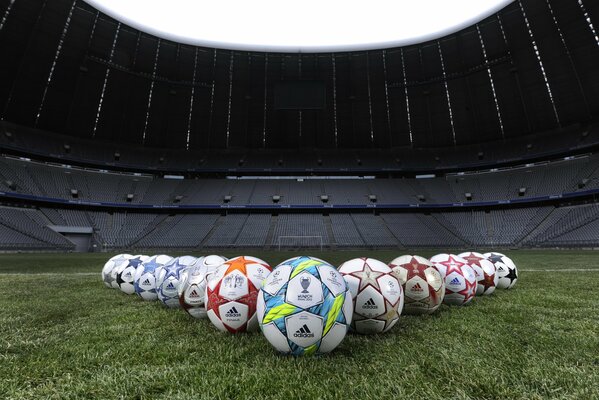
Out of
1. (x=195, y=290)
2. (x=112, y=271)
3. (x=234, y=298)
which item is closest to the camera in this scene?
(x=234, y=298)

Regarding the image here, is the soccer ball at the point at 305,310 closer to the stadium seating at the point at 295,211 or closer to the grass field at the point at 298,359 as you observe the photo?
the grass field at the point at 298,359

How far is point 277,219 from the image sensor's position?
45031 mm

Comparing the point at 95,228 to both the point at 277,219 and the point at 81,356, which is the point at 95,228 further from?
the point at 81,356

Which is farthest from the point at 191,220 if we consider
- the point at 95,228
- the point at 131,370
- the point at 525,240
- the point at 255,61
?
the point at 131,370

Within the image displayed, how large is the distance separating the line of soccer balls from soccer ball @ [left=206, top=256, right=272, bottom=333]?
0.01 m

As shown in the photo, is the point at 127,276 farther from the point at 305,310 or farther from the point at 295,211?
the point at 295,211

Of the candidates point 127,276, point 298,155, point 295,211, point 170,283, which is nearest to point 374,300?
point 170,283

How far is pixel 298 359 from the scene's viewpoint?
3680 millimetres

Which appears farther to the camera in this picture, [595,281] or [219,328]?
[595,281]

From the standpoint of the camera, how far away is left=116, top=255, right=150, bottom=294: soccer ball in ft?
27.9

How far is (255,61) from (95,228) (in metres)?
28.3

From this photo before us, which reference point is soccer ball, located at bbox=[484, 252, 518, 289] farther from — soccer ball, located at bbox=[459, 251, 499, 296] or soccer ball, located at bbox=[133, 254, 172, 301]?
soccer ball, located at bbox=[133, 254, 172, 301]

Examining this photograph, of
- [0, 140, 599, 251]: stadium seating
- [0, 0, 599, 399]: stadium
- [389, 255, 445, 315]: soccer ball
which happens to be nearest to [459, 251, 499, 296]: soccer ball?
[389, 255, 445, 315]: soccer ball

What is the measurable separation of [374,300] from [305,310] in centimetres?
141
